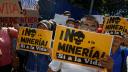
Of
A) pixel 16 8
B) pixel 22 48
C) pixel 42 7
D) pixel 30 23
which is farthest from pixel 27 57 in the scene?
pixel 42 7

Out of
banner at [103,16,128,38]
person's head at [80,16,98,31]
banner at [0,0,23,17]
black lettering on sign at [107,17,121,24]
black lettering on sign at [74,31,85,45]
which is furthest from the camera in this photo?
black lettering on sign at [107,17,121,24]

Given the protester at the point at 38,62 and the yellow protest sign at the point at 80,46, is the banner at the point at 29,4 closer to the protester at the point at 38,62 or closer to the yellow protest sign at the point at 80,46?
the protester at the point at 38,62

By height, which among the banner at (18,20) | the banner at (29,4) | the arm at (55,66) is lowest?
the arm at (55,66)

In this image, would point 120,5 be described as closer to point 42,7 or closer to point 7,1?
point 42,7

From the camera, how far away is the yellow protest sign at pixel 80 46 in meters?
5.01

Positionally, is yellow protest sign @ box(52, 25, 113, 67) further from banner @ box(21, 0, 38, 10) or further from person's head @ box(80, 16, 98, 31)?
banner @ box(21, 0, 38, 10)

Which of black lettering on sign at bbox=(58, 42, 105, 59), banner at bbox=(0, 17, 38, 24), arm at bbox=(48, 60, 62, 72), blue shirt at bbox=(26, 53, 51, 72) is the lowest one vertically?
blue shirt at bbox=(26, 53, 51, 72)

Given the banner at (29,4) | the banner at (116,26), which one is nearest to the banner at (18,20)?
the banner at (29,4)

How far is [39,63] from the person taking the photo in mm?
7082

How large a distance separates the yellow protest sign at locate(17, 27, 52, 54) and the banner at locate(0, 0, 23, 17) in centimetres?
75

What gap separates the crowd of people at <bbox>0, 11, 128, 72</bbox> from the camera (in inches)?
203

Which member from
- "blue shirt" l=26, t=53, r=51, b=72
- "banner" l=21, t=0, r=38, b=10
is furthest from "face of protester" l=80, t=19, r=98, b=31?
"banner" l=21, t=0, r=38, b=10

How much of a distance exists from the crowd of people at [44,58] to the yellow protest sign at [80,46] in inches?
3.3

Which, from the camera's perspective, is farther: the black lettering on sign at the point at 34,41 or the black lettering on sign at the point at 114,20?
the black lettering on sign at the point at 114,20
